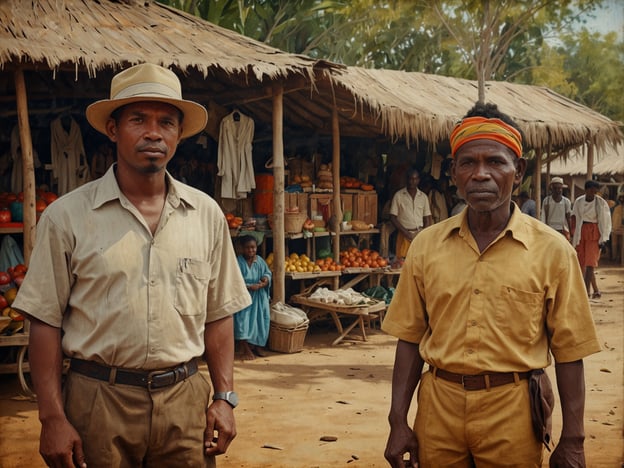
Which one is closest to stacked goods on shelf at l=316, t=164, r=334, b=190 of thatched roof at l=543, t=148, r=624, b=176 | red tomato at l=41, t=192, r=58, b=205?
red tomato at l=41, t=192, r=58, b=205

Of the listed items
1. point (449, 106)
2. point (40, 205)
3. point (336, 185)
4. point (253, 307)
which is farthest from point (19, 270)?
point (449, 106)

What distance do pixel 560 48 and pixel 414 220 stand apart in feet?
134

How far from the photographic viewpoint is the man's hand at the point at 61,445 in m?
2.28

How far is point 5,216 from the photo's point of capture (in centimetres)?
728

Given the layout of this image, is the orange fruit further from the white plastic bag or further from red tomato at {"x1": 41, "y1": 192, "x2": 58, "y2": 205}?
the white plastic bag

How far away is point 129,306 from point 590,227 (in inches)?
469

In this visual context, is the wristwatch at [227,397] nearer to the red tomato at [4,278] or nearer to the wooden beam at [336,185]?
the red tomato at [4,278]

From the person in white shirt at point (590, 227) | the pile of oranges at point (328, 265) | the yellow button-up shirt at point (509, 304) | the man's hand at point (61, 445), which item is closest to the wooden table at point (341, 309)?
the pile of oranges at point (328, 265)

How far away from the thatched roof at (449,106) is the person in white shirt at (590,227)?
1182 mm

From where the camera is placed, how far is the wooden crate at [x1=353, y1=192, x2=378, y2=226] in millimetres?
10875

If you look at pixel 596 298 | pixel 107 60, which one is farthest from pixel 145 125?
pixel 596 298

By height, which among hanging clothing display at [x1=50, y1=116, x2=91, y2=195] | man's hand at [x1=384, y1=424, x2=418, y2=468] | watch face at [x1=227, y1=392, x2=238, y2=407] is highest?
hanging clothing display at [x1=50, y1=116, x2=91, y2=195]

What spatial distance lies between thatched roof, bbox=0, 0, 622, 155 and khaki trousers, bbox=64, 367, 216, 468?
15.9ft

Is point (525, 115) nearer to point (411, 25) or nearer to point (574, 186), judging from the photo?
point (574, 186)
